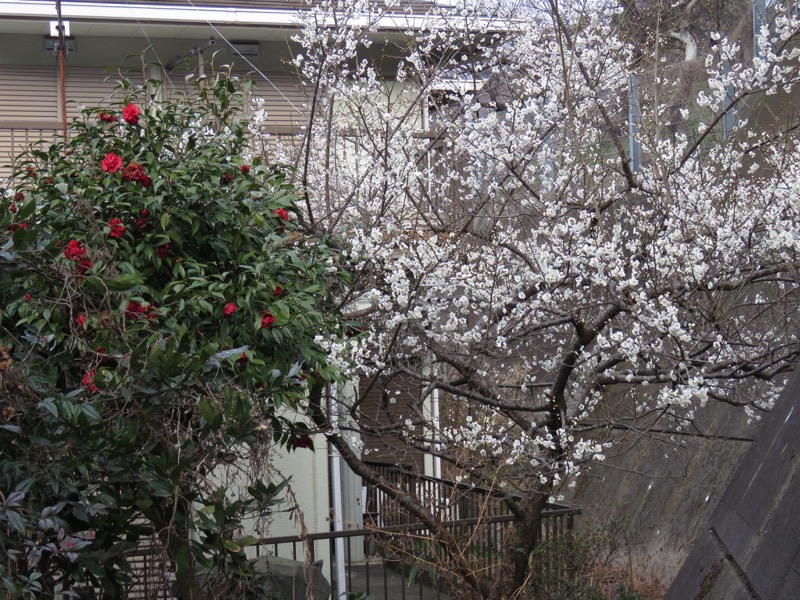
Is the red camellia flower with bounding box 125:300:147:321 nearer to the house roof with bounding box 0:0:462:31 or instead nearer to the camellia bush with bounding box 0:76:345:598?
the camellia bush with bounding box 0:76:345:598

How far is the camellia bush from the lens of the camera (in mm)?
3867

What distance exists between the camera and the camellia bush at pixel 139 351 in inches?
152

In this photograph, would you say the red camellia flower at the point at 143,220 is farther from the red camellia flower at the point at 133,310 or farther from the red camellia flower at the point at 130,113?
the red camellia flower at the point at 133,310

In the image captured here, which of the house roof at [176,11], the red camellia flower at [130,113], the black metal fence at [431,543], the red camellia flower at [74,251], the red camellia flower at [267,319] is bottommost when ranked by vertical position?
the black metal fence at [431,543]

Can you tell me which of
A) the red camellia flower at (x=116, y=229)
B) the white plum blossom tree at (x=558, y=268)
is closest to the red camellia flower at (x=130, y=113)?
the red camellia flower at (x=116, y=229)

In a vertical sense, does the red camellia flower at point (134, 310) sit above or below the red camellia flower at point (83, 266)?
below

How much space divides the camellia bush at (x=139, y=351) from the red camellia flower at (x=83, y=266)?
0.07 feet

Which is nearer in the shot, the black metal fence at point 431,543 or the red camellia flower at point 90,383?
the red camellia flower at point 90,383

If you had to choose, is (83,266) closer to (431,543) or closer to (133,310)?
(133,310)

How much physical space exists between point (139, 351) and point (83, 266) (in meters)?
0.65

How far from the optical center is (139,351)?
3959mm

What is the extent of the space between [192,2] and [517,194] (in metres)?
5.39

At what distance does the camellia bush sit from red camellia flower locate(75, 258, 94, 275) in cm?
2

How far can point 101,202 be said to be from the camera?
5062 millimetres
